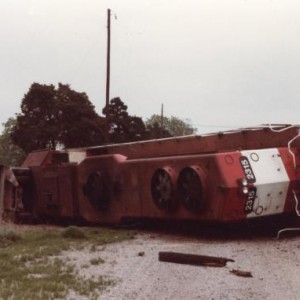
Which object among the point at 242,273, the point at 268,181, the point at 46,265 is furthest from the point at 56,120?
the point at 242,273

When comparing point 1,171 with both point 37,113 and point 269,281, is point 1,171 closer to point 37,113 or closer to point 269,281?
point 269,281

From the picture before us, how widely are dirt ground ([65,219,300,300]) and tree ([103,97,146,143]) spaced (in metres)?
34.3

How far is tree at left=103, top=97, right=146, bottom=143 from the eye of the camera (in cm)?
4481

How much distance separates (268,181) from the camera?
34.1 ft

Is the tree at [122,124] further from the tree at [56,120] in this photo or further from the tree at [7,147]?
the tree at [7,147]

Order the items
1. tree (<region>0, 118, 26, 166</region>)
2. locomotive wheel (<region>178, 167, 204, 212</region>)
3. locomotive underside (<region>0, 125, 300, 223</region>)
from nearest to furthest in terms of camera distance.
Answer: locomotive underside (<region>0, 125, 300, 223</region>) → locomotive wheel (<region>178, 167, 204, 212</region>) → tree (<region>0, 118, 26, 166</region>)

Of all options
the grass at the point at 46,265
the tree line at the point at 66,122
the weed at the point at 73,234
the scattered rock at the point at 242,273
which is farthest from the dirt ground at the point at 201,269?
the tree line at the point at 66,122

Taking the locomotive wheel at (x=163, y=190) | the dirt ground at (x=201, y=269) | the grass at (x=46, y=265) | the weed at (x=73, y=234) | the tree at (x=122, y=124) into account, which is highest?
the tree at (x=122, y=124)

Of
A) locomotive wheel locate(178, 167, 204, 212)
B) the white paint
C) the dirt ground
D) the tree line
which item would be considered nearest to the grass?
the dirt ground

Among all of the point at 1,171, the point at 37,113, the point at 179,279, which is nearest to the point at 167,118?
the point at 37,113

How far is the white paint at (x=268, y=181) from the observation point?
409 inches

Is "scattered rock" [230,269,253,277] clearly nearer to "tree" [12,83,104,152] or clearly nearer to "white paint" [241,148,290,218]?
"white paint" [241,148,290,218]

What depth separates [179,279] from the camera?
6.55 metres

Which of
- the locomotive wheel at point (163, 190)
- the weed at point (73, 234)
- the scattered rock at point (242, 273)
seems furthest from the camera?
the locomotive wheel at point (163, 190)
